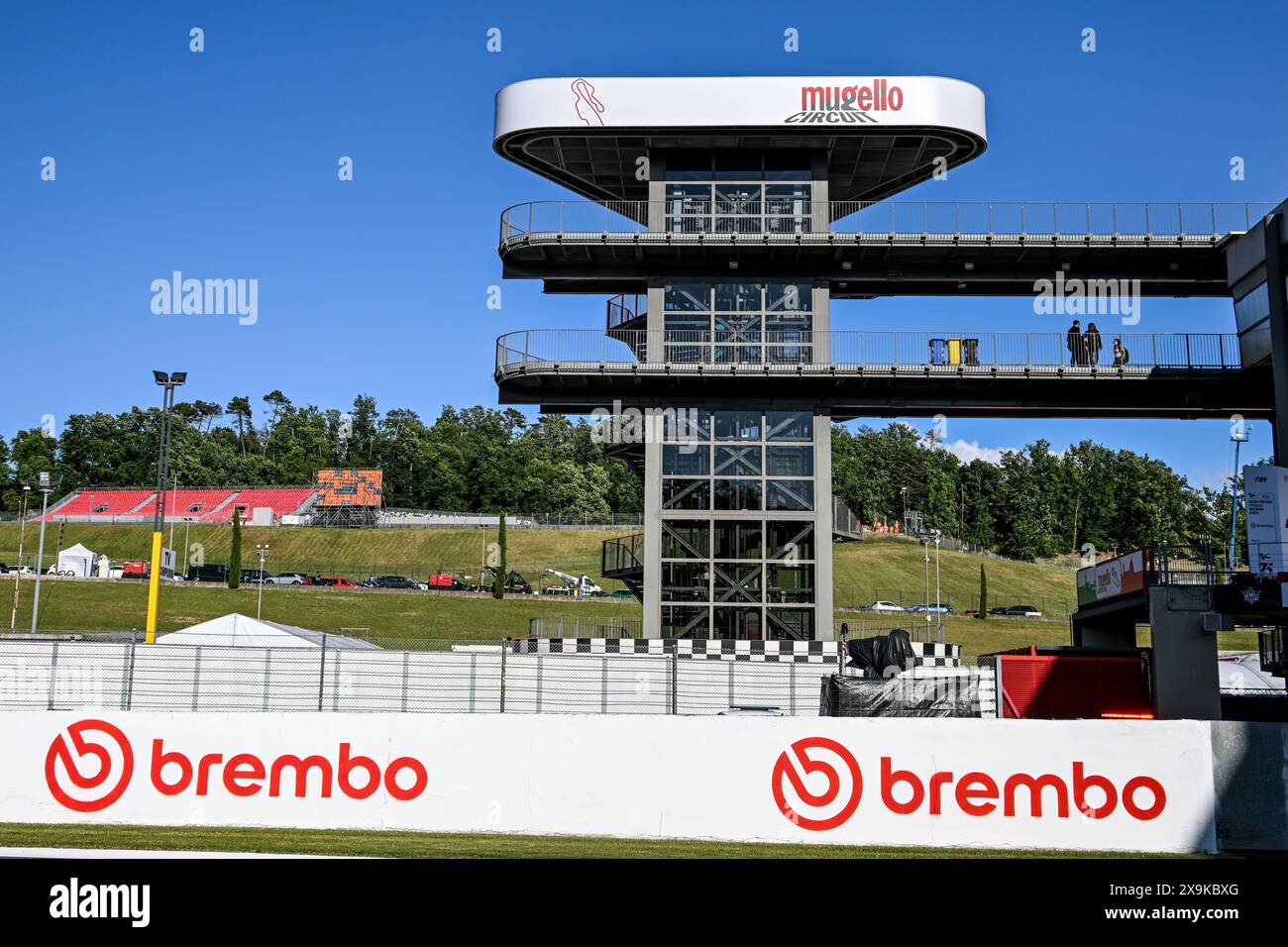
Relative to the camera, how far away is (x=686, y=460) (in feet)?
109

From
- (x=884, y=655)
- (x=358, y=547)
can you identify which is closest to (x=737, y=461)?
(x=884, y=655)

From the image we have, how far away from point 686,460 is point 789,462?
2983 millimetres

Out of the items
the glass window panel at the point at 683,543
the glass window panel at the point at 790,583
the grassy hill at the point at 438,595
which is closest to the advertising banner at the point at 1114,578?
the glass window panel at the point at 790,583

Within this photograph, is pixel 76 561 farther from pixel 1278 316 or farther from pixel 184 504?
pixel 1278 316

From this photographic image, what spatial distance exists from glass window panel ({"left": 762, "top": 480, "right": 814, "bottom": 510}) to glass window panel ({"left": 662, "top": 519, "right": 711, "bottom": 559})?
95 centimetres

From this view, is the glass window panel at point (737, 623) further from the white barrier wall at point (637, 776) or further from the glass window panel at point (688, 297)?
the white barrier wall at point (637, 776)

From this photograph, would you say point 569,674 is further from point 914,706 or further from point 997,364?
point 997,364

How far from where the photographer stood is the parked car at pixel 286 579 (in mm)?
86625

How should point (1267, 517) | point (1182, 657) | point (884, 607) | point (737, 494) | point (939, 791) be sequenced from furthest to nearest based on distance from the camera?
point (884, 607)
point (737, 494)
point (1267, 517)
point (1182, 657)
point (939, 791)

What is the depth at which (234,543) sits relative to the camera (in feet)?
276

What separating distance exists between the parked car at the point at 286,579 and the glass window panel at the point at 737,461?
6029 cm

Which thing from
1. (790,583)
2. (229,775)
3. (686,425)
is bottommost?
(229,775)

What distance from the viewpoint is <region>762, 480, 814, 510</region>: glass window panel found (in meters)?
32.7

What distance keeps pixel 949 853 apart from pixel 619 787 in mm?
4439
